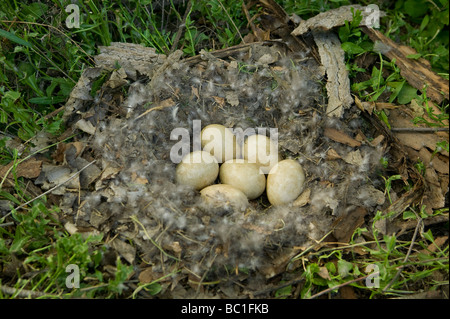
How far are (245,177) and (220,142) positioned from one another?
30 centimetres

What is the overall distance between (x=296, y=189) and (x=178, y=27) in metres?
1.59

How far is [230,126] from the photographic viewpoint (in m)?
2.75

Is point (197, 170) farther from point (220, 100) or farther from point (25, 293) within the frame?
point (25, 293)

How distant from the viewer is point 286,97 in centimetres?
274

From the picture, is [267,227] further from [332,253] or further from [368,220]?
[368,220]

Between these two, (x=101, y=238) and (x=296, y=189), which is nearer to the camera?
(x=101, y=238)

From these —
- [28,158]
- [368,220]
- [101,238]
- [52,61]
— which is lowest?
[368,220]

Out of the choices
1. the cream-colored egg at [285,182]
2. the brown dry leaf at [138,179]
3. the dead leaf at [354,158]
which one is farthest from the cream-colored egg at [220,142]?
the dead leaf at [354,158]

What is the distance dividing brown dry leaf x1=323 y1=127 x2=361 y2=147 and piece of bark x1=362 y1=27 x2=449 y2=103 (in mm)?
542

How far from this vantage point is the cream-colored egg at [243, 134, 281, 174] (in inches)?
101

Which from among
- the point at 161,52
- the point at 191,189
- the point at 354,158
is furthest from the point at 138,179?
the point at 354,158

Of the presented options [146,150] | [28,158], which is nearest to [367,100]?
[146,150]

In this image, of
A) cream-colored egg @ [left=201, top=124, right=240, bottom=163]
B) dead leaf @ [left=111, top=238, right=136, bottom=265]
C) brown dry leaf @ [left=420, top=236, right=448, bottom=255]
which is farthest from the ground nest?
brown dry leaf @ [left=420, top=236, right=448, bottom=255]

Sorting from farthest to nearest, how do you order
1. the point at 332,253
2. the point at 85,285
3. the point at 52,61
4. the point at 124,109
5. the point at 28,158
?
the point at 52,61, the point at 124,109, the point at 28,158, the point at 332,253, the point at 85,285
